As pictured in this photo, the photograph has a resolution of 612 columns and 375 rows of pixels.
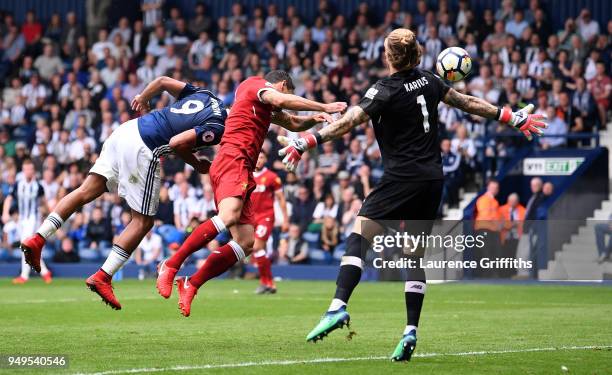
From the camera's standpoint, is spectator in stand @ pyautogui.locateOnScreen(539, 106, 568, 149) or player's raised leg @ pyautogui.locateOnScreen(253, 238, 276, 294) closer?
player's raised leg @ pyautogui.locateOnScreen(253, 238, 276, 294)

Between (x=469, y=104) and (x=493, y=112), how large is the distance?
218 millimetres

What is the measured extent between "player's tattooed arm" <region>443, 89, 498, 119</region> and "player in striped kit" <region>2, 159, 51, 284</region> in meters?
13.4

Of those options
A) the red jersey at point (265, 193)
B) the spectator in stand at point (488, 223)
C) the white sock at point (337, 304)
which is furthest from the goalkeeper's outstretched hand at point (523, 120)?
the spectator in stand at point (488, 223)

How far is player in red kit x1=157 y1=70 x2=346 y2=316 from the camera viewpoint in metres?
10.5

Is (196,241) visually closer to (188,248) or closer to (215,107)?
(188,248)

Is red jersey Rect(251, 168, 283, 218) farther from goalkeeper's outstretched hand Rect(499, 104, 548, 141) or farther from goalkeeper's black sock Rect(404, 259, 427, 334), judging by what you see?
goalkeeper's black sock Rect(404, 259, 427, 334)

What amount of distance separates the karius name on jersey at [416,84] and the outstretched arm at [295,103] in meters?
0.81

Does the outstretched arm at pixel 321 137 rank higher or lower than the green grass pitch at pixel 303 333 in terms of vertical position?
higher

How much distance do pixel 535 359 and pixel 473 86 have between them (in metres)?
15.5

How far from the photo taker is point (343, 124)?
346 inches

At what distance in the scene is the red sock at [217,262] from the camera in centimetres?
1039

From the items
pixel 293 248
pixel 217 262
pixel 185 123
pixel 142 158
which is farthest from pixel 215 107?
pixel 293 248

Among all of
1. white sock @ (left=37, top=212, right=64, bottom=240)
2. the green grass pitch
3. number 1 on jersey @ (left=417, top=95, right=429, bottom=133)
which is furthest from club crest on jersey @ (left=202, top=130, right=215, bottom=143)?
number 1 on jersey @ (left=417, top=95, right=429, bottom=133)

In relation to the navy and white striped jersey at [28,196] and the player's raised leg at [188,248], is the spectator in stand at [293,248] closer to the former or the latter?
the navy and white striped jersey at [28,196]
